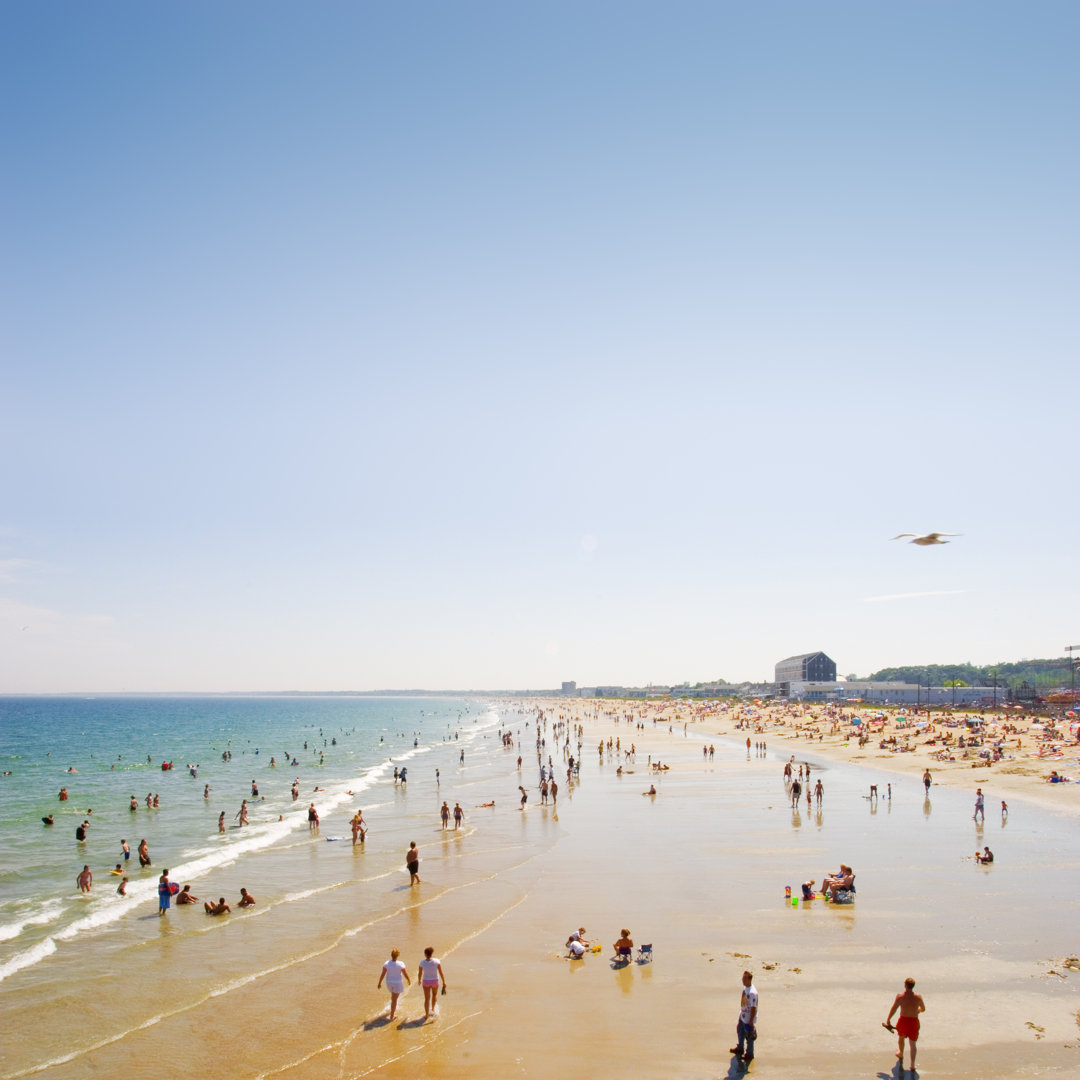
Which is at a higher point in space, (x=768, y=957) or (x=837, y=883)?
(x=837, y=883)

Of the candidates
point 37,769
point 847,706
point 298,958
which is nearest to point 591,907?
point 298,958

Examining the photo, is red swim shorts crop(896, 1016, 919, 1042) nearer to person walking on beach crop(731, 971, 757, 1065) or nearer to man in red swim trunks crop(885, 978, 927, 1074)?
man in red swim trunks crop(885, 978, 927, 1074)

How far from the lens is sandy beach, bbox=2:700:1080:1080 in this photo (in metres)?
12.3

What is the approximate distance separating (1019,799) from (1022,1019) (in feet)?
87.0

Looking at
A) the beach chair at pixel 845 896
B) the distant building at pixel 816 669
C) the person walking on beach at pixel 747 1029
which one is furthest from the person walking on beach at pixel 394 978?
the distant building at pixel 816 669

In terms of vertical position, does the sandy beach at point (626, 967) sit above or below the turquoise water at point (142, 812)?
above

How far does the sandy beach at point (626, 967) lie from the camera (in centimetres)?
1231

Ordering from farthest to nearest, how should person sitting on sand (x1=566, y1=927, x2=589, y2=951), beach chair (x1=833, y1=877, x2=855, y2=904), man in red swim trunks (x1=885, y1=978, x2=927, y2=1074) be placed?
beach chair (x1=833, y1=877, x2=855, y2=904) → person sitting on sand (x1=566, y1=927, x2=589, y2=951) → man in red swim trunks (x1=885, y1=978, x2=927, y2=1074)

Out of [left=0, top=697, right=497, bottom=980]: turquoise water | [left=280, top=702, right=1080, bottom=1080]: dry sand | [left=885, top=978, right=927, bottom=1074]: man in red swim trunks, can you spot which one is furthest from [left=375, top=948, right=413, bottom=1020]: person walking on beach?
[left=0, top=697, right=497, bottom=980]: turquoise water

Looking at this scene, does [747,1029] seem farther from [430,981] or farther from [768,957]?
[430,981]

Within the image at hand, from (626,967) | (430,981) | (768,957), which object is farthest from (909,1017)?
(430,981)

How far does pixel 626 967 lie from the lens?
51.5 feet

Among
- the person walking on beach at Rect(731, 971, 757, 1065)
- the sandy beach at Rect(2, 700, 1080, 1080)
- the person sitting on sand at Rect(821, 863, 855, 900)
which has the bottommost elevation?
the sandy beach at Rect(2, 700, 1080, 1080)

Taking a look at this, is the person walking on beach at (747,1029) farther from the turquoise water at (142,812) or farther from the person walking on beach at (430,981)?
the turquoise water at (142,812)
